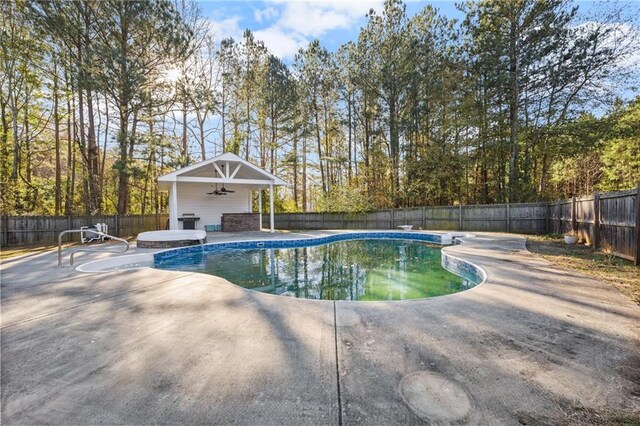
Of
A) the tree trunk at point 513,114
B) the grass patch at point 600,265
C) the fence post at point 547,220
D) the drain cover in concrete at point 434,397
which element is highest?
the tree trunk at point 513,114

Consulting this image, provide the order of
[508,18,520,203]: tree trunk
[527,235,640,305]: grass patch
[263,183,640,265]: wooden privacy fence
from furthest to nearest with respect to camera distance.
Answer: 1. [508,18,520,203]: tree trunk
2. [263,183,640,265]: wooden privacy fence
3. [527,235,640,305]: grass patch

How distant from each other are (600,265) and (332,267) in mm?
5212

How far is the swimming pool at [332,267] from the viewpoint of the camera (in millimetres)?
4949

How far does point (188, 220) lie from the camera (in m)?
13.0

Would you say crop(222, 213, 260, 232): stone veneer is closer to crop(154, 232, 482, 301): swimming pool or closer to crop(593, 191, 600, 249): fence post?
crop(154, 232, 482, 301): swimming pool

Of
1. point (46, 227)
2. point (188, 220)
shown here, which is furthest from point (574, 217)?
point (46, 227)

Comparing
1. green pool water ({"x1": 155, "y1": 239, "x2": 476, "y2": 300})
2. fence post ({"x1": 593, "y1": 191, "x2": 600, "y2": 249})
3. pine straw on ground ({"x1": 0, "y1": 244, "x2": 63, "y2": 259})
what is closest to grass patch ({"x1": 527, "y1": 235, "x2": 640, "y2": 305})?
fence post ({"x1": 593, "y1": 191, "x2": 600, "y2": 249})

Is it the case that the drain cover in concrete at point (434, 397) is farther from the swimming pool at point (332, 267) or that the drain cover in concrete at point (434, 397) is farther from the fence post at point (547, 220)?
the fence post at point (547, 220)

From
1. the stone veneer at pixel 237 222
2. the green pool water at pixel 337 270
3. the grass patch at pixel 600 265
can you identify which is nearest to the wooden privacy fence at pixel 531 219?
the grass patch at pixel 600 265

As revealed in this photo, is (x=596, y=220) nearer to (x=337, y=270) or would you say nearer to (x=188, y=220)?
(x=337, y=270)

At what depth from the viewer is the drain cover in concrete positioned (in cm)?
151

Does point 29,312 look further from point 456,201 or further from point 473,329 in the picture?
point 456,201

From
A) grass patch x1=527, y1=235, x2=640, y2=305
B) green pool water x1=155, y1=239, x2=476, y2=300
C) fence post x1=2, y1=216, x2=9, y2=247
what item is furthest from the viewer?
fence post x1=2, y1=216, x2=9, y2=247

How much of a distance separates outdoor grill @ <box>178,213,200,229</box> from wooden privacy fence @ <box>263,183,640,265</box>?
5082 millimetres
